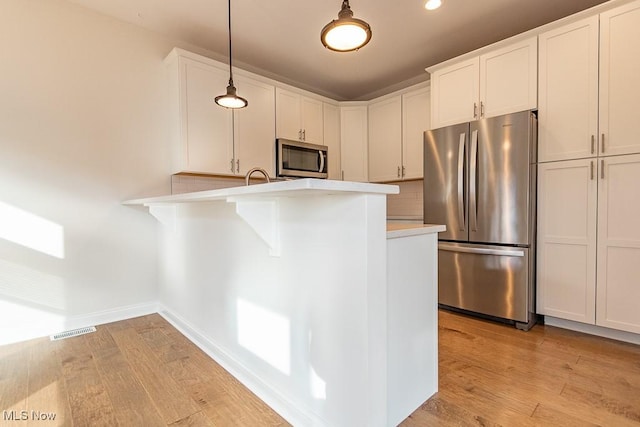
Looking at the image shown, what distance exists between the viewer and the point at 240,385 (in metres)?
1.64

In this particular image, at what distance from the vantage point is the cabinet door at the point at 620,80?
6.74 feet

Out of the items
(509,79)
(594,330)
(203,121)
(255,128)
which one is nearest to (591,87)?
(509,79)

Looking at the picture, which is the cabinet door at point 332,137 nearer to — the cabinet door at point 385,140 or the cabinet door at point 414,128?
the cabinet door at point 385,140

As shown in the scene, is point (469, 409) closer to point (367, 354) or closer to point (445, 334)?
point (367, 354)

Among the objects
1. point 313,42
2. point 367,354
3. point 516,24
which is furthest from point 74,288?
point 516,24

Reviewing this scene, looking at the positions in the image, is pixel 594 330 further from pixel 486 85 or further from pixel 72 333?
pixel 72 333

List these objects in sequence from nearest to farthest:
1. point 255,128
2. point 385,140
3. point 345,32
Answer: point 345,32, point 255,128, point 385,140

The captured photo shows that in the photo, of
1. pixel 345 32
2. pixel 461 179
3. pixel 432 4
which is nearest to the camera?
pixel 345 32

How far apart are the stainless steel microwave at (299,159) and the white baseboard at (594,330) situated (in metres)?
2.68

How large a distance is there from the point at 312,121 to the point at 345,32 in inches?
93.8

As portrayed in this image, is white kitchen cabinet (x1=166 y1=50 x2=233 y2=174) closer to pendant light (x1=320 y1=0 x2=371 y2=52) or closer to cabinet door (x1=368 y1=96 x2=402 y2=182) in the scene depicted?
pendant light (x1=320 y1=0 x2=371 y2=52)

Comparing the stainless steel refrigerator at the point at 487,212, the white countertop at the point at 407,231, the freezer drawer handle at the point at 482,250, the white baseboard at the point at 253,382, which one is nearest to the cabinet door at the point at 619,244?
the stainless steel refrigerator at the point at 487,212

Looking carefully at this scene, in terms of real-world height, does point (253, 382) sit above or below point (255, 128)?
below

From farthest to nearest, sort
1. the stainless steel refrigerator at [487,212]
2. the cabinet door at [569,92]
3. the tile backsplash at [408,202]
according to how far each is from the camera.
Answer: the tile backsplash at [408,202] → the stainless steel refrigerator at [487,212] → the cabinet door at [569,92]
